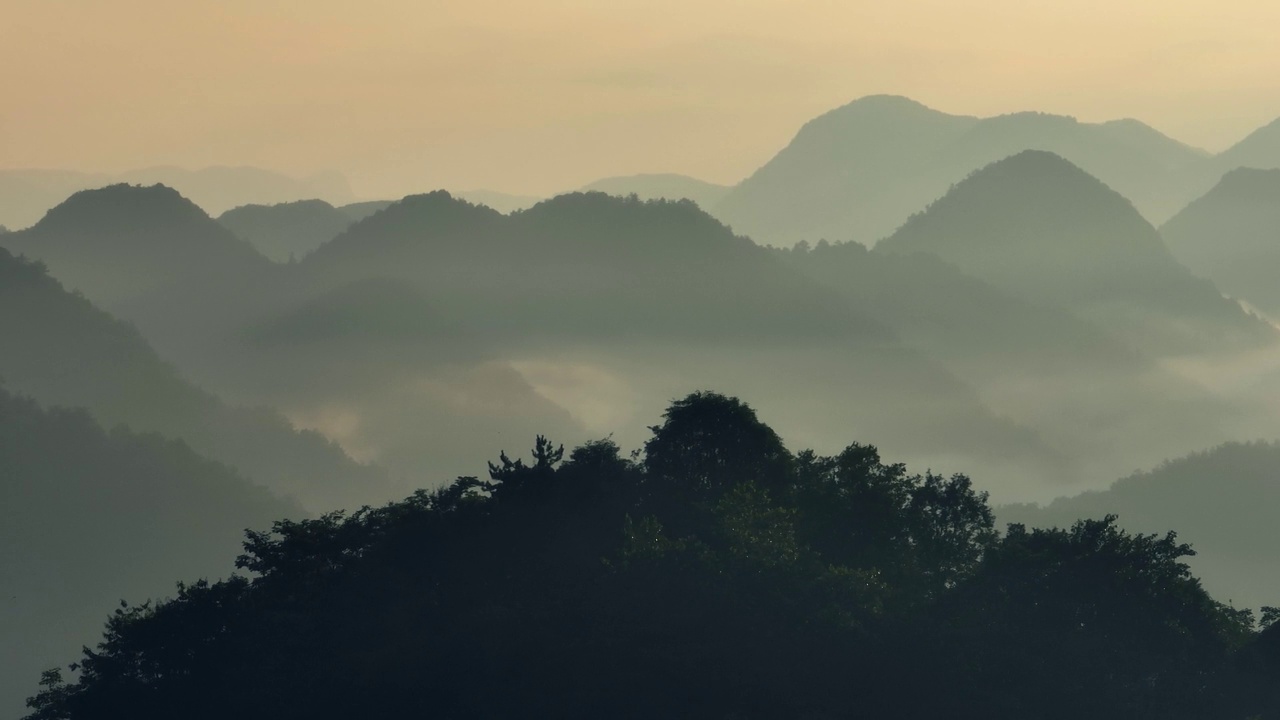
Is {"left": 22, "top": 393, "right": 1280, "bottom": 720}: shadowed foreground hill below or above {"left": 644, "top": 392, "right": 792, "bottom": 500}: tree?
below

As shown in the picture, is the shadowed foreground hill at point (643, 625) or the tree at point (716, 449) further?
the tree at point (716, 449)

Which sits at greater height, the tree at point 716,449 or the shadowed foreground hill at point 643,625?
the tree at point 716,449

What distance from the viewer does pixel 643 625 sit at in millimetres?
85250

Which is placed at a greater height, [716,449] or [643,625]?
[716,449]

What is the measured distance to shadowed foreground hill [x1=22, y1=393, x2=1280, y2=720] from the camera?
82625 millimetres

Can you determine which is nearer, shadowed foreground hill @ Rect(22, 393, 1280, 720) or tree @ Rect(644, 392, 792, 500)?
shadowed foreground hill @ Rect(22, 393, 1280, 720)

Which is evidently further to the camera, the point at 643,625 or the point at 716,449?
the point at 716,449

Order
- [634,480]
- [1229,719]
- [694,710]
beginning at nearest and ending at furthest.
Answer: [694,710] < [1229,719] < [634,480]

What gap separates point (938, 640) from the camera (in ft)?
282

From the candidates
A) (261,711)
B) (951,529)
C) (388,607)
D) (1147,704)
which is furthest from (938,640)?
(261,711)

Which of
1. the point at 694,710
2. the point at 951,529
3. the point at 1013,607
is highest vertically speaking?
the point at 951,529

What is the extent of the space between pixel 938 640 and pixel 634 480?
21.2 meters

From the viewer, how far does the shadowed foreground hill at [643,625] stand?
3253 inches

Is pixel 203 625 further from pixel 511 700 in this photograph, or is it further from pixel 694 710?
pixel 694 710
